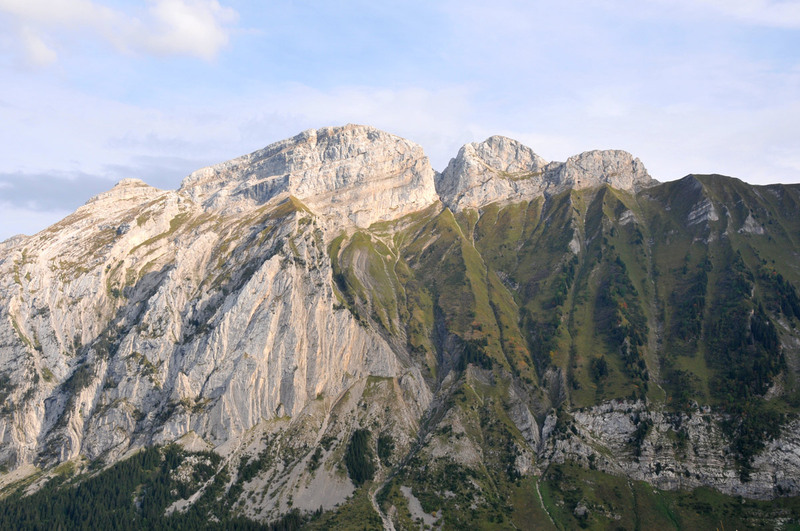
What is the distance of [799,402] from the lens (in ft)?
636

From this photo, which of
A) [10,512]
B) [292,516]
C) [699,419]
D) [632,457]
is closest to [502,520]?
[632,457]

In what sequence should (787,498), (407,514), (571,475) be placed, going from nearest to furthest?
(787,498), (407,514), (571,475)

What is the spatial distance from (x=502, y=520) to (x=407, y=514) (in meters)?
31.4

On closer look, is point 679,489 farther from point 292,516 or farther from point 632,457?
point 292,516

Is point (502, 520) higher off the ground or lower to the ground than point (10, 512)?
lower

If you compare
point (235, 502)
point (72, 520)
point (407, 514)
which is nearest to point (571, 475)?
point (407, 514)

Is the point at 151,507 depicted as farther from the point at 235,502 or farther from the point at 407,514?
the point at 407,514

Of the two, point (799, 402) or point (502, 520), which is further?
point (799, 402)

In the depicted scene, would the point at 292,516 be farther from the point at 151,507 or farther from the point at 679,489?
the point at 679,489

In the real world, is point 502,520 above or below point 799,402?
below

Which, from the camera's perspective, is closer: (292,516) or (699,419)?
(292,516)

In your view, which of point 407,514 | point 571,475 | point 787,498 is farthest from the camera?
point 571,475

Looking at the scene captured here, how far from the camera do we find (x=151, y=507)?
192125mm

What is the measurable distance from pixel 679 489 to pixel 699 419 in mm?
29278
